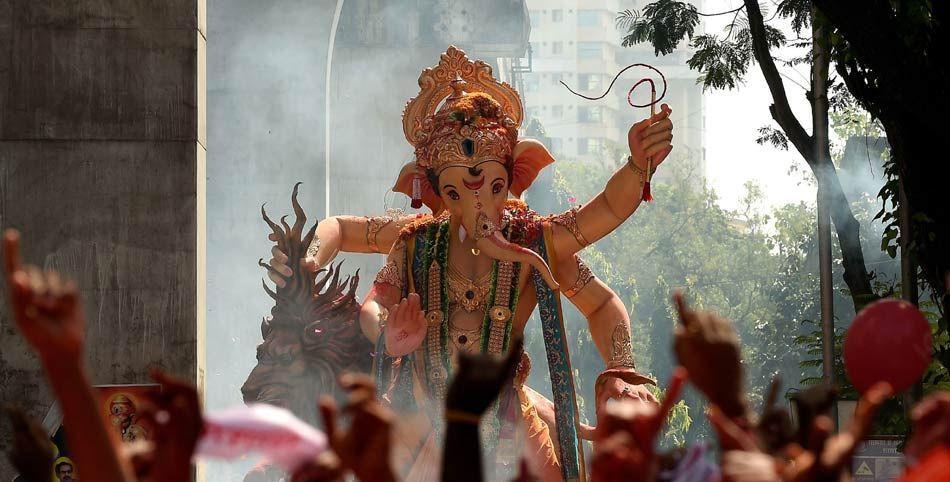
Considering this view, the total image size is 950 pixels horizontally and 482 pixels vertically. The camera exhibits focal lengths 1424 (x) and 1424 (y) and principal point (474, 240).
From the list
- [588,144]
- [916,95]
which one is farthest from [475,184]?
[588,144]

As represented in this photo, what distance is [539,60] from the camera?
56.8 metres

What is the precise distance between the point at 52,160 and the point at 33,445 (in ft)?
13.0

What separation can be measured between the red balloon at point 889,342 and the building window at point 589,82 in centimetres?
5699

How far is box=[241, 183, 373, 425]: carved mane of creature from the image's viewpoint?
23.7 feet

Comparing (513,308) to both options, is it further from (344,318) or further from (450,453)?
(450,453)

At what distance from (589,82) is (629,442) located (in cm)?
5961

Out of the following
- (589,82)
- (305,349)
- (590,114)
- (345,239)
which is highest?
(589,82)

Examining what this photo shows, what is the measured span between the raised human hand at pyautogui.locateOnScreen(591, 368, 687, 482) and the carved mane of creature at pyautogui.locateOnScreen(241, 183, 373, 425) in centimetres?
507

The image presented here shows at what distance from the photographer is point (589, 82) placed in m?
61.1

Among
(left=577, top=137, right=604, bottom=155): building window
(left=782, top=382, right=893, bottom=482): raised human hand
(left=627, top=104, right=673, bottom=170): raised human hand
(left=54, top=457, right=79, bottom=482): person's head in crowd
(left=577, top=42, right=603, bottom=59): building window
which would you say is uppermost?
(left=577, top=42, right=603, bottom=59): building window

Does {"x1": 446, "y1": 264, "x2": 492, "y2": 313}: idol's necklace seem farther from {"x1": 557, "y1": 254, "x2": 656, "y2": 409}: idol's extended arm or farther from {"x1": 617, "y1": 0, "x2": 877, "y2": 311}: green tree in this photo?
{"x1": 617, "y1": 0, "x2": 877, "y2": 311}: green tree

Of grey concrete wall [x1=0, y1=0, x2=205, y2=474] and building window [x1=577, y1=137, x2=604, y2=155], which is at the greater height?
building window [x1=577, y1=137, x2=604, y2=155]

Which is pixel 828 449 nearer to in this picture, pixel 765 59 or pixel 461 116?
pixel 461 116

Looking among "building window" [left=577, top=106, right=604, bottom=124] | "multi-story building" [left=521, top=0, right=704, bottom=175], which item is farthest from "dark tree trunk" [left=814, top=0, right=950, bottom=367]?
"building window" [left=577, top=106, right=604, bottom=124]
